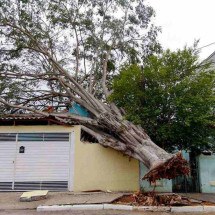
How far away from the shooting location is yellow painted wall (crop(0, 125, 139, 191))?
43.1 feet

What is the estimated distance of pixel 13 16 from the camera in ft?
53.1

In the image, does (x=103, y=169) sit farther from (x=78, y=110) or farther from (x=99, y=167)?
(x=78, y=110)

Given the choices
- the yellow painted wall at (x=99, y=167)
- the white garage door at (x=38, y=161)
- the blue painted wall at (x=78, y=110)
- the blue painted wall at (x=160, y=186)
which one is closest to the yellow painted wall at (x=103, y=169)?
the yellow painted wall at (x=99, y=167)

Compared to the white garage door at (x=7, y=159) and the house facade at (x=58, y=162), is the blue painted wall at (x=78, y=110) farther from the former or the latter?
the white garage door at (x=7, y=159)

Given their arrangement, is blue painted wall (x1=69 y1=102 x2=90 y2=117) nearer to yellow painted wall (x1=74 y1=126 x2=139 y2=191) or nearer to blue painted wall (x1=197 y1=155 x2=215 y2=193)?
yellow painted wall (x1=74 y1=126 x2=139 y2=191)

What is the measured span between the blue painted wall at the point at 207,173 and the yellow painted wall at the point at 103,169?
292cm

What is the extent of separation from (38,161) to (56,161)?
82 cm

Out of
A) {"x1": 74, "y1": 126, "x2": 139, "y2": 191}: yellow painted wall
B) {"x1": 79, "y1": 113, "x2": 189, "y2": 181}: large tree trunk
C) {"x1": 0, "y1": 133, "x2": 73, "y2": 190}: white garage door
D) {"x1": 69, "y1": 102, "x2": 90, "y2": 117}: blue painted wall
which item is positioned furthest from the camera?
{"x1": 69, "y1": 102, "x2": 90, "y2": 117}: blue painted wall

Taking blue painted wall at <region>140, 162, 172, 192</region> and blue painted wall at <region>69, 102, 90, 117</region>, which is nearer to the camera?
blue painted wall at <region>140, 162, 172, 192</region>

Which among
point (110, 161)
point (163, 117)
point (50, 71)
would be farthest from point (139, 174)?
point (50, 71)

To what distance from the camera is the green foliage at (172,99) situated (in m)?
12.9

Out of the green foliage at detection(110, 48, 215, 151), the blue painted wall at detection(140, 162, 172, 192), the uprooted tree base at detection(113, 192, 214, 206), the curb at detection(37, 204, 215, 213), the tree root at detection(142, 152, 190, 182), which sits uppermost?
the green foliage at detection(110, 48, 215, 151)

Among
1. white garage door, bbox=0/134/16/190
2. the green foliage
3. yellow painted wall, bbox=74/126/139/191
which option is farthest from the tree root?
white garage door, bbox=0/134/16/190

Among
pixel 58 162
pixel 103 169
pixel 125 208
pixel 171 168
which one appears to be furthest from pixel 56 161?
pixel 171 168
